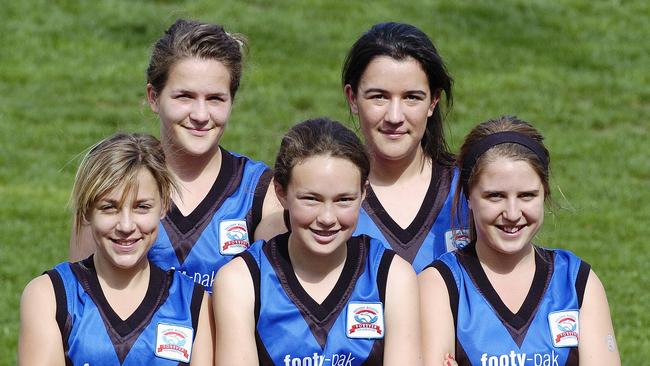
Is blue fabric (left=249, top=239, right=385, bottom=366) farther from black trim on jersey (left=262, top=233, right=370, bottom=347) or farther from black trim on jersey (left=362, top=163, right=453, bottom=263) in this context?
black trim on jersey (left=362, top=163, right=453, bottom=263)

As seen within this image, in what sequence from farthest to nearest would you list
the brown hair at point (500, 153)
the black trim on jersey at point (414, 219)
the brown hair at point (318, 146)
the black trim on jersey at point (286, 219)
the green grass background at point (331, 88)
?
the green grass background at point (331, 88), the black trim on jersey at point (414, 219), the black trim on jersey at point (286, 219), the brown hair at point (500, 153), the brown hair at point (318, 146)

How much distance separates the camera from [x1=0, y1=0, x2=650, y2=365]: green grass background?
9453 millimetres

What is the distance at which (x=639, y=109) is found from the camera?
1162 centimetres

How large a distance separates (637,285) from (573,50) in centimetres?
443

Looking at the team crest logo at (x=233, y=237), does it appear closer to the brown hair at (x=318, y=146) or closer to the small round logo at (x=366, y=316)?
the brown hair at (x=318, y=146)

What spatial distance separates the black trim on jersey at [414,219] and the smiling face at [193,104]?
70cm

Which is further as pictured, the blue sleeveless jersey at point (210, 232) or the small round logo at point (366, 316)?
the blue sleeveless jersey at point (210, 232)

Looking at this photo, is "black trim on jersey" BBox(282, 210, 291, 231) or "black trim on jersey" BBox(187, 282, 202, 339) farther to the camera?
"black trim on jersey" BBox(282, 210, 291, 231)

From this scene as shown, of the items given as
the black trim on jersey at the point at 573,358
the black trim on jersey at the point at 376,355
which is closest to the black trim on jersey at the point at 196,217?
the black trim on jersey at the point at 376,355

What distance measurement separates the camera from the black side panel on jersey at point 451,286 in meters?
4.93

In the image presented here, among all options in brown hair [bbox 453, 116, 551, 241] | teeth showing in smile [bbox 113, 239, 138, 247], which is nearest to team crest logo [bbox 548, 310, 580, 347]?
brown hair [bbox 453, 116, 551, 241]

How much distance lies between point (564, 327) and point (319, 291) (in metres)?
0.94

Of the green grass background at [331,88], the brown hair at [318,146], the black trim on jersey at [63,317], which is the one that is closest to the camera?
the black trim on jersey at [63,317]

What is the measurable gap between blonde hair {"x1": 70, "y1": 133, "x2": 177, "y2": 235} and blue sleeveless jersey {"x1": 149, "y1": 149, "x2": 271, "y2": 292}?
11.9 inches
